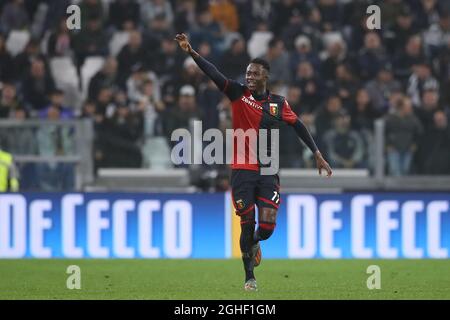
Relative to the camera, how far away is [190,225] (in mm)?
18922

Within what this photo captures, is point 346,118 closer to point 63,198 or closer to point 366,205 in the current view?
point 366,205

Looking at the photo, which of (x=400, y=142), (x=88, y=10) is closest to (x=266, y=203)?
(x=400, y=142)

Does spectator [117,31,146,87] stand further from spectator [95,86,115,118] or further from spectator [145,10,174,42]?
spectator [95,86,115,118]

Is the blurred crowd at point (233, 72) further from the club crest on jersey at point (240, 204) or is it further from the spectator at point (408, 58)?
the club crest on jersey at point (240, 204)

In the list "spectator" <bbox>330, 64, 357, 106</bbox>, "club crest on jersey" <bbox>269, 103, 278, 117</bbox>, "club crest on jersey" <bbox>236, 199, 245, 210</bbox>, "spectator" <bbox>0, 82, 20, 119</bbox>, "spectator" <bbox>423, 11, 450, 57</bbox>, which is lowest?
"club crest on jersey" <bbox>236, 199, 245, 210</bbox>

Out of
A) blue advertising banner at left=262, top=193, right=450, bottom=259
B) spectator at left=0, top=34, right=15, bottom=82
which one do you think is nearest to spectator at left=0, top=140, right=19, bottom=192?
spectator at left=0, top=34, right=15, bottom=82

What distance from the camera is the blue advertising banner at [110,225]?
1877cm

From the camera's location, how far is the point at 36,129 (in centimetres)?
1855

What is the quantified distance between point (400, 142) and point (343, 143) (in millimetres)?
949

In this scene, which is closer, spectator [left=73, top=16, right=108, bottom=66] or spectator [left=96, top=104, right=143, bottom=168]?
spectator [left=96, top=104, right=143, bottom=168]

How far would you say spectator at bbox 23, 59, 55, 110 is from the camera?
20.7 meters

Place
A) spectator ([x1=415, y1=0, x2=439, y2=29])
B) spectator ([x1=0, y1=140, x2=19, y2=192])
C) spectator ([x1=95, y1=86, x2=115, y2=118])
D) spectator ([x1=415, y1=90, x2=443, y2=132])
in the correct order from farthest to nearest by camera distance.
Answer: spectator ([x1=415, y1=0, x2=439, y2=29]), spectator ([x1=95, y1=86, x2=115, y2=118]), spectator ([x1=415, y1=90, x2=443, y2=132]), spectator ([x1=0, y1=140, x2=19, y2=192])

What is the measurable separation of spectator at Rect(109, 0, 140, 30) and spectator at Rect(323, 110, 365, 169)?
5.17 metres

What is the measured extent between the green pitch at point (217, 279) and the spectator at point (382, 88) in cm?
346
